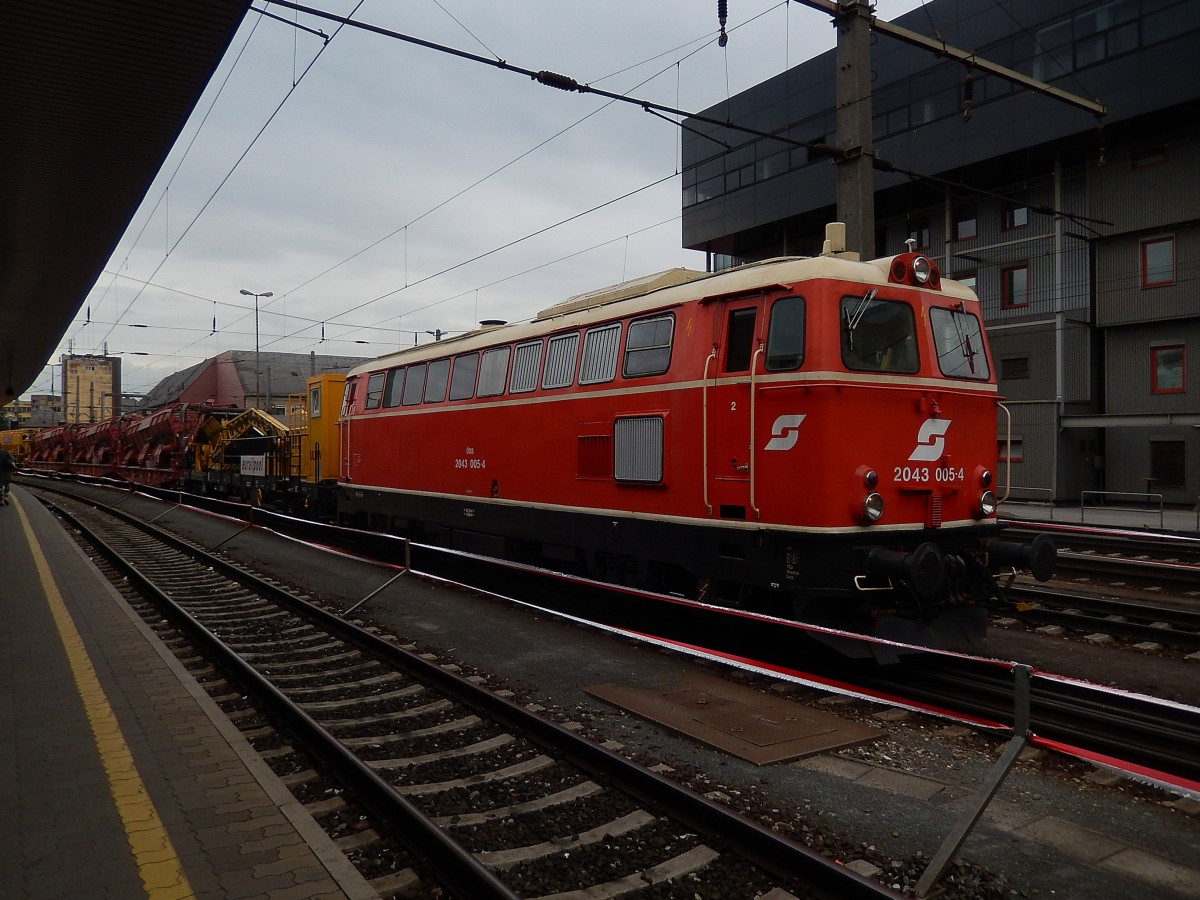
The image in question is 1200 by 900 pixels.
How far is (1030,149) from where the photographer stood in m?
26.7

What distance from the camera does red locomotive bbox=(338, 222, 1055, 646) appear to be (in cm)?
719

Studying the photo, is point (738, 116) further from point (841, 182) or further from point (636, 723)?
point (636, 723)

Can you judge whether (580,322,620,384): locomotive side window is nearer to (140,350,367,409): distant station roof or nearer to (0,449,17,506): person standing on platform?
(0,449,17,506): person standing on platform

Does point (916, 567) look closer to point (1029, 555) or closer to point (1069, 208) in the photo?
point (1029, 555)

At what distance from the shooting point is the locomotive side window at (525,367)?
10836mm

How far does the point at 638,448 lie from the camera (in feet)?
29.1

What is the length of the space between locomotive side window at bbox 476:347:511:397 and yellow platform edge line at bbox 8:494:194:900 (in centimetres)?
577

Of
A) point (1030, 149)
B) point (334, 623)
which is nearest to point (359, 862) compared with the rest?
point (334, 623)

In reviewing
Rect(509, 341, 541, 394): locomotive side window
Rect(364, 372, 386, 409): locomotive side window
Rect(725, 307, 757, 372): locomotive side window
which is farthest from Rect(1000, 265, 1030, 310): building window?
Rect(725, 307, 757, 372): locomotive side window

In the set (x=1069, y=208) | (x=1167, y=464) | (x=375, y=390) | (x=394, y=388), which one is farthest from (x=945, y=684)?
(x=1069, y=208)

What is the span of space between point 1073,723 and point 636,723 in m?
3.12

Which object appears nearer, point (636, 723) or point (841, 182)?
point (636, 723)

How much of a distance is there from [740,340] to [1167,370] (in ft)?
80.0

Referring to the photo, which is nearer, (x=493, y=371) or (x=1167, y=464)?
(x=493, y=371)
